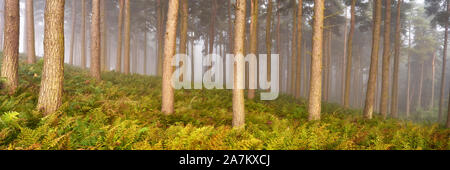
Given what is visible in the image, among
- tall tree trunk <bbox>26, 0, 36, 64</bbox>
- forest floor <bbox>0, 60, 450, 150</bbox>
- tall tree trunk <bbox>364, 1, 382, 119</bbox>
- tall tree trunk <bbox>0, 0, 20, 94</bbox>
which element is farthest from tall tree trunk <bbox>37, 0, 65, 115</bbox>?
tall tree trunk <bbox>364, 1, 382, 119</bbox>

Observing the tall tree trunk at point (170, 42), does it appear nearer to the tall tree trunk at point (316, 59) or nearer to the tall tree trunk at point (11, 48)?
the tall tree trunk at point (11, 48)

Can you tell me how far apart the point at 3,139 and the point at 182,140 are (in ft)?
10.5

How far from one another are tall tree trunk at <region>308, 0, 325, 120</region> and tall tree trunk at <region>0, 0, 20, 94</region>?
32.5 feet

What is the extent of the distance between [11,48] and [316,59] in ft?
33.9

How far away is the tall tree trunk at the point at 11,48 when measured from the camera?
680 cm

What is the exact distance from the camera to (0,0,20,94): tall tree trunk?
6.80m

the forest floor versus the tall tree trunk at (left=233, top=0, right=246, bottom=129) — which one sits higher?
the tall tree trunk at (left=233, top=0, right=246, bottom=129)

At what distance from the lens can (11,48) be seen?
6.96 meters

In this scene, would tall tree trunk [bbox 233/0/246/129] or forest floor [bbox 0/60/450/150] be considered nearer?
forest floor [bbox 0/60/450/150]

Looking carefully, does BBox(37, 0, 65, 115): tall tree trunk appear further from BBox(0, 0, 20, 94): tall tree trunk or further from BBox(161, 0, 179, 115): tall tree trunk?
BBox(161, 0, 179, 115): tall tree trunk

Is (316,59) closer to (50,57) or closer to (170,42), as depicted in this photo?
(170,42)

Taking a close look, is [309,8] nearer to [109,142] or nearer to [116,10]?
[109,142]

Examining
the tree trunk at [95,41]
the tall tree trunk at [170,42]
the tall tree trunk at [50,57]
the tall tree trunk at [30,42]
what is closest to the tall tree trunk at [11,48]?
the tall tree trunk at [50,57]

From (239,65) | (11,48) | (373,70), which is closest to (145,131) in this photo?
(239,65)
